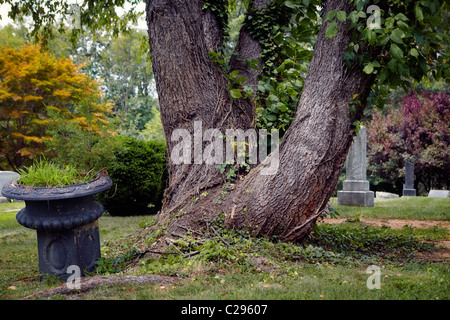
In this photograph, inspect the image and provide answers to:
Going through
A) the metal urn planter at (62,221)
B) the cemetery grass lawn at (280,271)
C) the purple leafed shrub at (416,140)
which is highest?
the purple leafed shrub at (416,140)

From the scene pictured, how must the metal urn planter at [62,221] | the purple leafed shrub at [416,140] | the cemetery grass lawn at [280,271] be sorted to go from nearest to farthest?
the cemetery grass lawn at [280,271], the metal urn planter at [62,221], the purple leafed shrub at [416,140]

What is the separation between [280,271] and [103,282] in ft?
4.92

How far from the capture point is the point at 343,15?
3373 millimetres

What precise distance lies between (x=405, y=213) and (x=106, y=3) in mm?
7583

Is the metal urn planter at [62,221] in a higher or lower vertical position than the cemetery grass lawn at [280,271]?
higher

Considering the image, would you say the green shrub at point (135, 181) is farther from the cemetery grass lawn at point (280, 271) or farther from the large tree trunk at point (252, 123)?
the large tree trunk at point (252, 123)

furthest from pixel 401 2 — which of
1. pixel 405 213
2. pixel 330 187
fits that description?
pixel 405 213

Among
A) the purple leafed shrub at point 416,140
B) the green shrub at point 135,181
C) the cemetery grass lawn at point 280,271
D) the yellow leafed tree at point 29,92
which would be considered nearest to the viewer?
the cemetery grass lawn at point 280,271

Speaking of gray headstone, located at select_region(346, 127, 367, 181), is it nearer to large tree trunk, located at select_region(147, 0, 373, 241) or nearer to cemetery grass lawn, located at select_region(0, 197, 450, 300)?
cemetery grass lawn, located at select_region(0, 197, 450, 300)

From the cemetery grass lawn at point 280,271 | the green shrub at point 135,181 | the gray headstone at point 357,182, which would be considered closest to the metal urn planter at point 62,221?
the cemetery grass lawn at point 280,271

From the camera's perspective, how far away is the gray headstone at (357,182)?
9766 millimetres

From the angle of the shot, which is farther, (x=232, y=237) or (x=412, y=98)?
(x=412, y=98)

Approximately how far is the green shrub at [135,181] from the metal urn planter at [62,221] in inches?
161

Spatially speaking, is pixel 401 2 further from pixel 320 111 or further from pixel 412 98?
pixel 412 98
